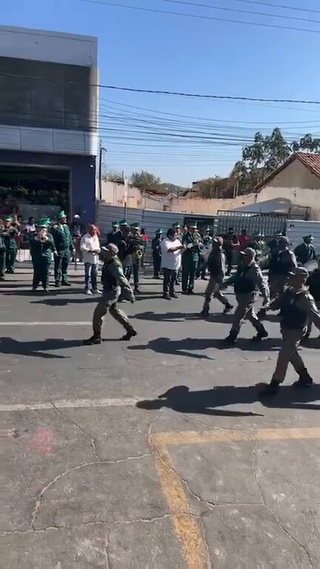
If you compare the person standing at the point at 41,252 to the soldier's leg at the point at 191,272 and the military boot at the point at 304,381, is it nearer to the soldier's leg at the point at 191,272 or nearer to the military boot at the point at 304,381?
the soldier's leg at the point at 191,272

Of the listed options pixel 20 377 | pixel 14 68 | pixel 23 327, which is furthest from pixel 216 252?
pixel 14 68

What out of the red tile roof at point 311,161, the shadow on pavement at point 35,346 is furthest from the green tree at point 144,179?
the shadow on pavement at point 35,346

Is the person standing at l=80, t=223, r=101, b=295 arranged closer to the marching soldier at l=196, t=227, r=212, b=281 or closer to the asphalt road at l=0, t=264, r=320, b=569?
the marching soldier at l=196, t=227, r=212, b=281

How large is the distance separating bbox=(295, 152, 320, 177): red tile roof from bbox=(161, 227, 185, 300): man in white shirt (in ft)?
62.3

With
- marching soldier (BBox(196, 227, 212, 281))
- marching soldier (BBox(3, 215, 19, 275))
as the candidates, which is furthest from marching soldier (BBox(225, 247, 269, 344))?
marching soldier (BBox(3, 215, 19, 275))

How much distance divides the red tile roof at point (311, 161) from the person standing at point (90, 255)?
19.8 metres

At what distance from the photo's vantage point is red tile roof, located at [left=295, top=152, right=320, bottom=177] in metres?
27.1

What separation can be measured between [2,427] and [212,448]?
79.4 inches

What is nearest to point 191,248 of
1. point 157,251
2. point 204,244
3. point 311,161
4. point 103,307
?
point 157,251

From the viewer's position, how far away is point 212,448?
163 inches

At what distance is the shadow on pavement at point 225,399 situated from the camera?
16.1 feet

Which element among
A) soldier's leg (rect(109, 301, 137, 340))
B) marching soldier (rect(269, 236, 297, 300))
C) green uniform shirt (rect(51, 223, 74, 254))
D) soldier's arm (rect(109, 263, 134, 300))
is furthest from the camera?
green uniform shirt (rect(51, 223, 74, 254))

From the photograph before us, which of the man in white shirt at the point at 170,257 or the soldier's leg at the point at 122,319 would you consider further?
the man in white shirt at the point at 170,257

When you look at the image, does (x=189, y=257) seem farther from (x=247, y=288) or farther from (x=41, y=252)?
Result: (x=247, y=288)
